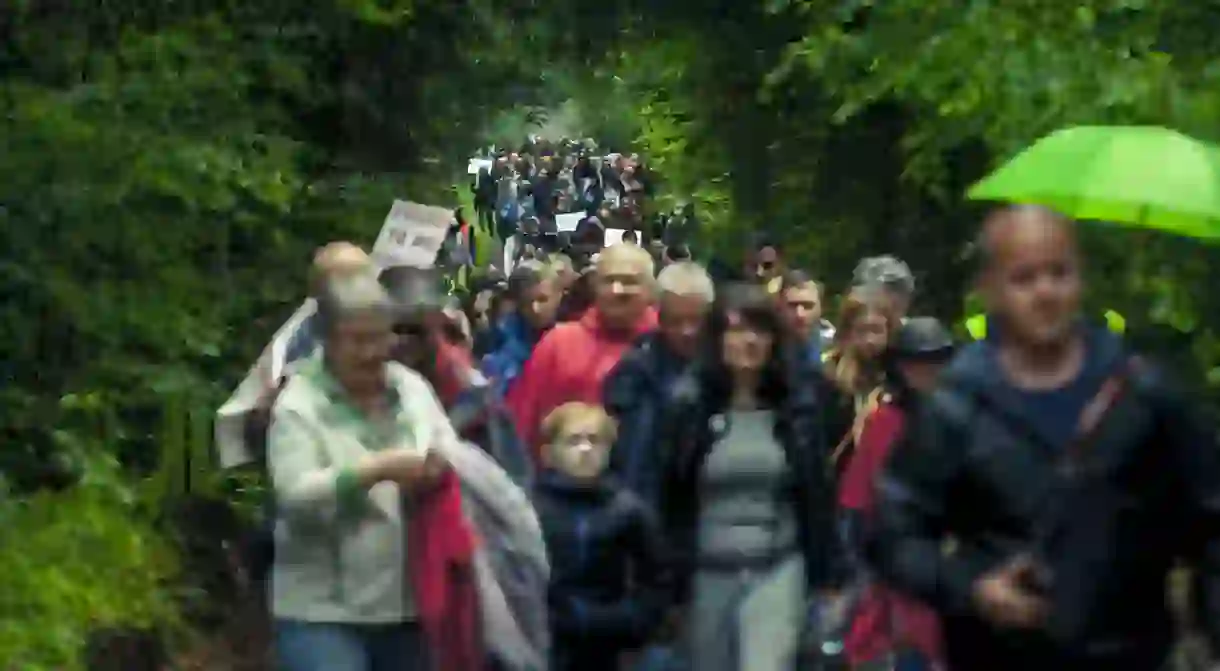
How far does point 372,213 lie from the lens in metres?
12.1

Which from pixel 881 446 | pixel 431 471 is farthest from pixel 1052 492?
pixel 881 446

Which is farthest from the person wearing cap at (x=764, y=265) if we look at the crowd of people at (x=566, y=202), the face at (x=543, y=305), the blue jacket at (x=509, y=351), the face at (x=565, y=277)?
the crowd of people at (x=566, y=202)

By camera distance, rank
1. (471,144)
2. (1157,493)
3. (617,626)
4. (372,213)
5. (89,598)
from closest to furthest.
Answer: (1157,493) < (617,626) < (89,598) < (372,213) < (471,144)

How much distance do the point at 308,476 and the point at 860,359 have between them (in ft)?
10.8

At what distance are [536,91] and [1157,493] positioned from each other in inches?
425

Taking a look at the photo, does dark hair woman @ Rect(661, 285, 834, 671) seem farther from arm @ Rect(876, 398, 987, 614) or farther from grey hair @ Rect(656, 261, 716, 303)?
arm @ Rect(876, 398, 987, 614)

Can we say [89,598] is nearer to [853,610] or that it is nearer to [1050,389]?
[853,610]

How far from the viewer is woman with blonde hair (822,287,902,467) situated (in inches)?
306

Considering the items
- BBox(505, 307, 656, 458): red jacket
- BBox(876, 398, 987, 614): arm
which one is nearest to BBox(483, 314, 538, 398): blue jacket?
BBox(505, 307, 656, 458): red jacket

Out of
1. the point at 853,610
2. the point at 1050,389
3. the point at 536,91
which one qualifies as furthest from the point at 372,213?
the point at 1050,389

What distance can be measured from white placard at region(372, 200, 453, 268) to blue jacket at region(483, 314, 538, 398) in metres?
2.41

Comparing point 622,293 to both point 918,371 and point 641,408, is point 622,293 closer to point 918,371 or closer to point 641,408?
point 641,408

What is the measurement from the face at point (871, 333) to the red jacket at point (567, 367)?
0.83m

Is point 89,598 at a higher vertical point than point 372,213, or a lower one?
lower
